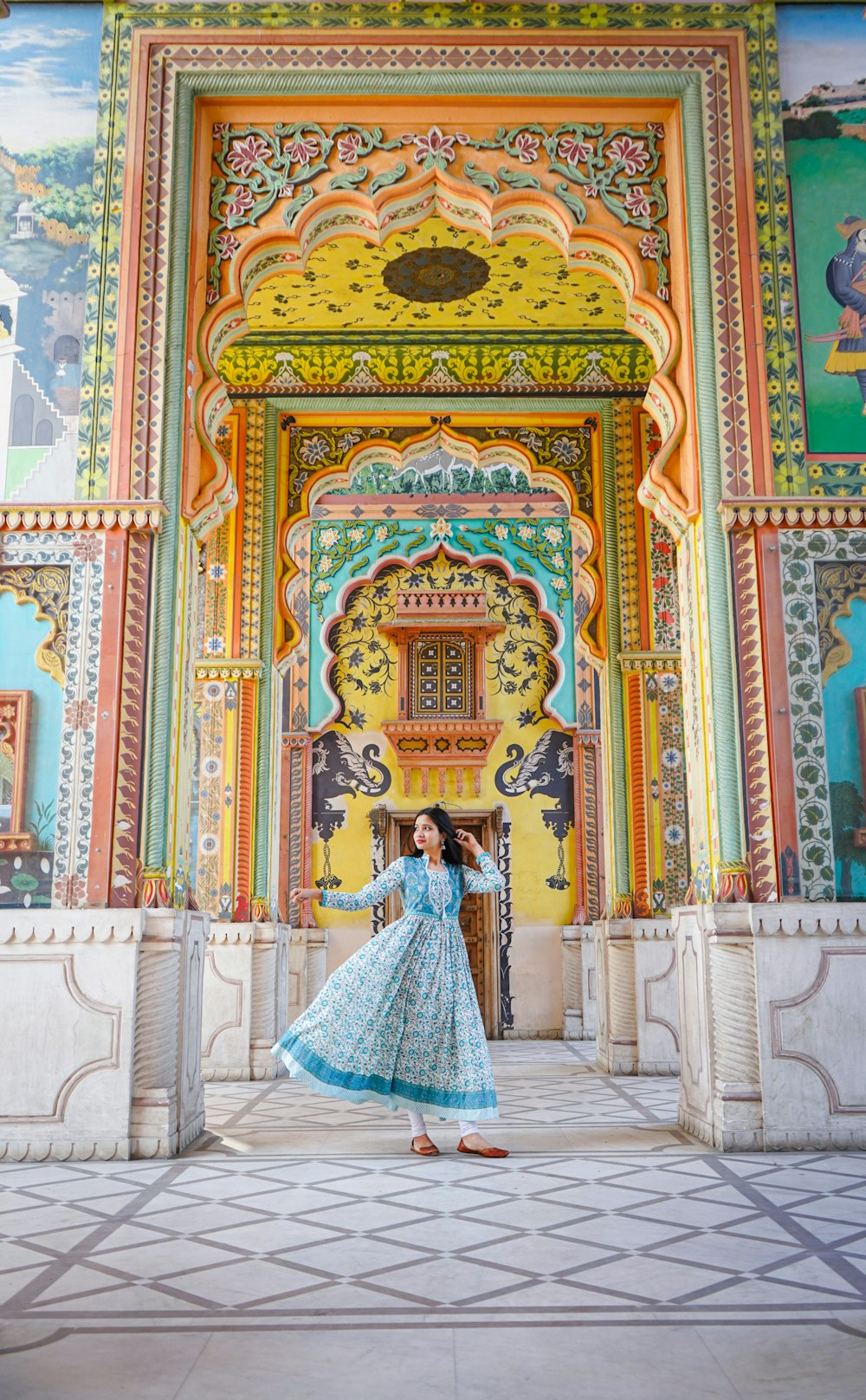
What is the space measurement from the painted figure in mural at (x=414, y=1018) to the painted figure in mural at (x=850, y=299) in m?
2.58

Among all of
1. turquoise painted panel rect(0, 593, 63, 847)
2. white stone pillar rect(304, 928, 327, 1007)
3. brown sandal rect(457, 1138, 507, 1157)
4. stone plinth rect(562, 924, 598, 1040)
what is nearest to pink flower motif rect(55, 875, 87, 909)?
turquoise painted panel rect(0, 593, 63, 847)

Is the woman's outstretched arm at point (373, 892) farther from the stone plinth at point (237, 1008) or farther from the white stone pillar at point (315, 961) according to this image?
Answer: the white stone pillar at point (315, 961)

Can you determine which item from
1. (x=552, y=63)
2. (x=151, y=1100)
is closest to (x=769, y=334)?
(x=552, y=63)

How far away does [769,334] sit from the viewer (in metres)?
5.10

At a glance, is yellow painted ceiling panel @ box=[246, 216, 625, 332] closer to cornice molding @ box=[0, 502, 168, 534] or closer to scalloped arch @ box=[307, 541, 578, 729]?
cornice molding @ box=[0, 502, 168, 534]

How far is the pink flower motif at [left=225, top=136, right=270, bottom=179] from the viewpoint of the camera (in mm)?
5461

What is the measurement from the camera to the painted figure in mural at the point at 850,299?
5055mm

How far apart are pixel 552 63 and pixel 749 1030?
4.27m

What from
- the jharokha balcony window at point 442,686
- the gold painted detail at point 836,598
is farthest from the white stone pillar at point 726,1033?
the jharokha balcony window at point 442,686

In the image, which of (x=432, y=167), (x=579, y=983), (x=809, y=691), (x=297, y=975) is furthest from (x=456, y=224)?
(x=579, y=983)

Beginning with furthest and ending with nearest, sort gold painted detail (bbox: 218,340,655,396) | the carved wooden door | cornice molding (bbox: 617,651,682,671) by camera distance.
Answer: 1. the carved wooden door
2. gold painted detail (bbox: 218,340,655,396)
3. cornice molding (bbox: 617,651,682,671)

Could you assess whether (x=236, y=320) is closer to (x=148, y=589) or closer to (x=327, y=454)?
(x=148, y=589)

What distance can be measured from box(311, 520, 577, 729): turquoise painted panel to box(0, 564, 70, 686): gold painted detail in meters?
6.78

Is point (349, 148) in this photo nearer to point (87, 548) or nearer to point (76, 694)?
point (87, 548)
